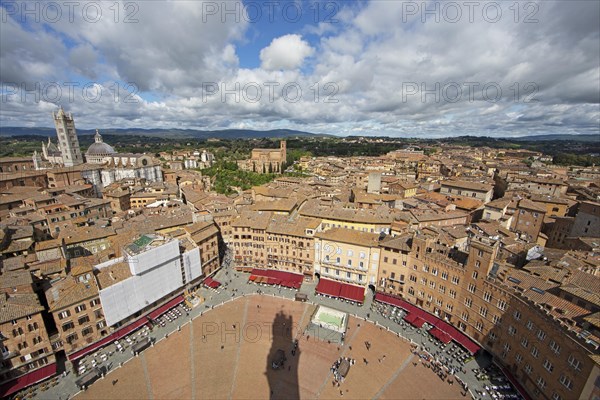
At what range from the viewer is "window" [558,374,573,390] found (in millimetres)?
28984

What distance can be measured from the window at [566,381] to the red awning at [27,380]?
213 ft

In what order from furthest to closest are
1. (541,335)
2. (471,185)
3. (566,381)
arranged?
1. (471,185)
2. (541,335)
3. (566,381)

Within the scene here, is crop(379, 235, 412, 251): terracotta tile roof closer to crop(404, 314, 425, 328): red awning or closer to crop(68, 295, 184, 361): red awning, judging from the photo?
crop(404, 314, 425, 328): red awning

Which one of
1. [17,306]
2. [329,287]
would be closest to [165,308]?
[17,306]

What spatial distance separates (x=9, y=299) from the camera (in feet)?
120

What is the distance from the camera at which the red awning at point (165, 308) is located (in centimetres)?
4826

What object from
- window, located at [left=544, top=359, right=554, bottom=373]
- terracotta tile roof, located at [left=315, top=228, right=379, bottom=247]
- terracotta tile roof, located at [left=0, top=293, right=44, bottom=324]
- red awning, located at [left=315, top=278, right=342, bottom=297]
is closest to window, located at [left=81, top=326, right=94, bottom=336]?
terracotta tile roof, located at [left=0, top=293, right=44, bottom=324]

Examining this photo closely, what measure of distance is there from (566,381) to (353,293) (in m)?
31.0

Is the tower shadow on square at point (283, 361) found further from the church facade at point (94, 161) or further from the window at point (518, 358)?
the church facade at point (94, 161)

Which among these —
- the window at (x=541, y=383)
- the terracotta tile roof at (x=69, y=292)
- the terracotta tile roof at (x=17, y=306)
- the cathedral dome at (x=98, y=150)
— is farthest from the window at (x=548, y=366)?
the cathedral dome at (x=98, y=150)

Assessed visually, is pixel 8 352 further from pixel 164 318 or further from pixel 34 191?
pixel 34 191

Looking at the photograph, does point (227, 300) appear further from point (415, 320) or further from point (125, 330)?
point (415, 320)

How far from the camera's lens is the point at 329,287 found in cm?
5609

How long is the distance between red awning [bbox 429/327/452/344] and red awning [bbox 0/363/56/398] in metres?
57.8
